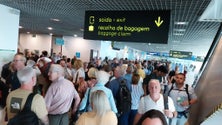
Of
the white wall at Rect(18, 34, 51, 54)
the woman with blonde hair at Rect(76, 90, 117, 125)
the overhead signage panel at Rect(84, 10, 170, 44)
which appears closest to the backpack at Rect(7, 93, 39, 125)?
the woman with blonde hair at Rect(76, 90, 117, 125)

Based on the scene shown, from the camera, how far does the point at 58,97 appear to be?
13.1 ft

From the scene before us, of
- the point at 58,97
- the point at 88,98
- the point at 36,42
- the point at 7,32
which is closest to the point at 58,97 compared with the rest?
the point at 58,97

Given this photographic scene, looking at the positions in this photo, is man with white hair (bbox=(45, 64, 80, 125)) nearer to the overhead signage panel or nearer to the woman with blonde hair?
the woman with blonde hair

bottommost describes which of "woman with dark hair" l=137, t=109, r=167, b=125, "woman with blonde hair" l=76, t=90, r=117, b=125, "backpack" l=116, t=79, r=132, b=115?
"backpack" l=116, t=79, r=132, b=115

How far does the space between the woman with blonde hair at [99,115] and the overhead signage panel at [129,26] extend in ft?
12.6

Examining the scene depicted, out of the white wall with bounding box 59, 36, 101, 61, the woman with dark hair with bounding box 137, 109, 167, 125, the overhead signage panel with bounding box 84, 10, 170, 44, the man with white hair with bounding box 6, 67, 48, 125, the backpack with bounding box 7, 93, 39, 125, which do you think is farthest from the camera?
the white wall with bounding box 59, 36, 101, 61

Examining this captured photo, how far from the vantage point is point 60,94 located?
3990 millimetres

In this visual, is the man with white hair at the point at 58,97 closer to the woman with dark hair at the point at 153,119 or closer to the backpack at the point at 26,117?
the backpack at the point at 26,117

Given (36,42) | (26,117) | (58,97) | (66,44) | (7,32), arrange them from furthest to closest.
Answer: (36,42) → (66,44) → (7,32) → (58,97) → (26,117)

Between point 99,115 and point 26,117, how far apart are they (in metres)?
0.78

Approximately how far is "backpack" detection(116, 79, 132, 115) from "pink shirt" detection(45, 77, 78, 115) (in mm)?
1495

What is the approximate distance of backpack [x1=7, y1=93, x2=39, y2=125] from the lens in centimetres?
276

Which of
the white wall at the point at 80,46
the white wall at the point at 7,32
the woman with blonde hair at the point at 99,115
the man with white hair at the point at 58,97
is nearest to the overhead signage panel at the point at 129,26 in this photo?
the white wall at the point at 7,32

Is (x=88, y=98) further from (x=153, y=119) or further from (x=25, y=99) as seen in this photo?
(x=153, y=119)
